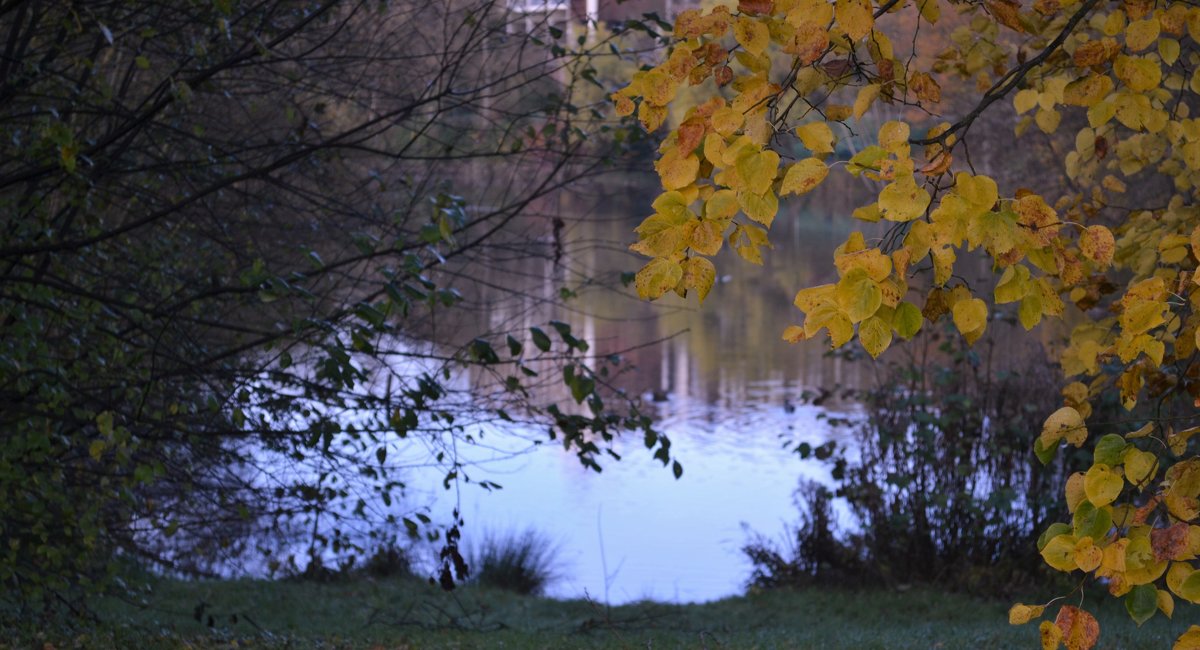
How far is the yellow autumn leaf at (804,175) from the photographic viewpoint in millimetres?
1805

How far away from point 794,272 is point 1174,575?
2223 cm

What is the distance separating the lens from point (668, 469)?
12.2 m

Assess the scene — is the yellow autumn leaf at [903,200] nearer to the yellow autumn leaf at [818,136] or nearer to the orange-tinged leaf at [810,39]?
the yellow autumn leaf at [818,136]

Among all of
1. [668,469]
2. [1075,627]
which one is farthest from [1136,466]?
[668,469]

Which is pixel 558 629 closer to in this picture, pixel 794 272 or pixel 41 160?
pixel 41 160

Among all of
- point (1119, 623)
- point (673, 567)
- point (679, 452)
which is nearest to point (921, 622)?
point (1119, 623)

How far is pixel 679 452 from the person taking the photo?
12234 millimetres

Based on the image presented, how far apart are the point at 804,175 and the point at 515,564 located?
7.16 m

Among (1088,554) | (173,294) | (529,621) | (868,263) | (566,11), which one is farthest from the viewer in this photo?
(529,621)

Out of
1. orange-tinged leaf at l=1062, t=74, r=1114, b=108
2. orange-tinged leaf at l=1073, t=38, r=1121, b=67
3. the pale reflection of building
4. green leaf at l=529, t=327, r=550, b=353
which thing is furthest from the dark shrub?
orange-tinged leaf at l=1073, t=38, r=1121, b=67

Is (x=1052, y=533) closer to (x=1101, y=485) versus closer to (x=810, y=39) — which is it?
(x=1101, y=485)

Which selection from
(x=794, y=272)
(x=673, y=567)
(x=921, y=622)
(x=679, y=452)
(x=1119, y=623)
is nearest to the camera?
(x=1119, y=623)

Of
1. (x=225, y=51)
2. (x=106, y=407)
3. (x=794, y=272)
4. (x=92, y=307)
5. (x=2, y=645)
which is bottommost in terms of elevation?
(x=2, y=645)

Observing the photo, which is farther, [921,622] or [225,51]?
[921,622]
